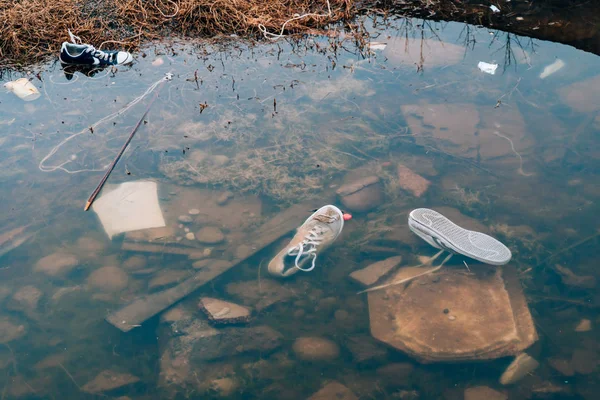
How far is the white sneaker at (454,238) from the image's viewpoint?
3.09 meters

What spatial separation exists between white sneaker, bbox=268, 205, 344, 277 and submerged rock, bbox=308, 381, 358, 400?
0.84 metres

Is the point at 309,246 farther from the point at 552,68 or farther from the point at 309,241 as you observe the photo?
the point at 552,68

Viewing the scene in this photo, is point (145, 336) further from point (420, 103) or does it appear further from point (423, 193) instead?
point (420, 103)

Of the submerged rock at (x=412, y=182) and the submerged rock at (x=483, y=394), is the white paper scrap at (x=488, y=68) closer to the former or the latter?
the submerged rock at (x=412, y=182)

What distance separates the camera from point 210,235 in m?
3.46

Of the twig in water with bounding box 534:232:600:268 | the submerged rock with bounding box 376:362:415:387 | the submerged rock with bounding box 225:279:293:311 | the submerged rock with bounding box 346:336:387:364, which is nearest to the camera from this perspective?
the submerged rock with bounding box 376:362:415:387

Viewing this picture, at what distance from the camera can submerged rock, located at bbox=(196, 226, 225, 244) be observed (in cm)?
342

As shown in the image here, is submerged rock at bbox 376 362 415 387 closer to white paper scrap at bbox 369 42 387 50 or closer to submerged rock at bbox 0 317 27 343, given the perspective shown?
submerged rock at bbox 0 317 27 343

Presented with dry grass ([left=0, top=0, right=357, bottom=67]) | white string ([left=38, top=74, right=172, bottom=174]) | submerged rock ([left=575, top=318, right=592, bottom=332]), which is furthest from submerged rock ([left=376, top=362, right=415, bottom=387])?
dry grass ([left=0, top=0, right=357, bottom=67])

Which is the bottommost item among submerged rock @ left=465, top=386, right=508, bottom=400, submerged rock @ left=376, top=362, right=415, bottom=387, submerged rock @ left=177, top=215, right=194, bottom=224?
submerged rock @ left=376, top=362, right=415, bottom=387

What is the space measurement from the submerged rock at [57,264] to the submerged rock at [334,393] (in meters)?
1.98

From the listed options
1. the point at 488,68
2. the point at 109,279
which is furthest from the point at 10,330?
the point at 488,68

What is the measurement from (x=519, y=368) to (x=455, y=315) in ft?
1.50

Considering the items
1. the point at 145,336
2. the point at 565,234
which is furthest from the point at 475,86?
the point at 145,336
